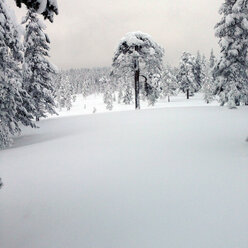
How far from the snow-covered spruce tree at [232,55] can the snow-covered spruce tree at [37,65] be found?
1497cm

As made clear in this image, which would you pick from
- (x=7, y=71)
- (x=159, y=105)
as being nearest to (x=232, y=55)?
(x=7, y=71)

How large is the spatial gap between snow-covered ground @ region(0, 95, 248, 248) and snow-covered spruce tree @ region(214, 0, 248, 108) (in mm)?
14957

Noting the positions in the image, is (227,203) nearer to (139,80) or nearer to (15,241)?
(15,241)

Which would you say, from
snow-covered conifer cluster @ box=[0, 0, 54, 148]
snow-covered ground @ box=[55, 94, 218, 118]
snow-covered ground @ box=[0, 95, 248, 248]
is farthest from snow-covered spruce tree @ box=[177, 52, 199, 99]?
snow-covered ground @ box=[0, 95, 248, 248]

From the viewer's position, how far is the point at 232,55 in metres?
23.0

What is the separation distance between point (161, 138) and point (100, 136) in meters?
3.03

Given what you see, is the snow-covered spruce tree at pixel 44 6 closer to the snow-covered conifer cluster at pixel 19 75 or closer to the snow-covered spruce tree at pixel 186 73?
the snow-covered conifer cluster at pixel 19 75

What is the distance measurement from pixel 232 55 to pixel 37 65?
16696 mm

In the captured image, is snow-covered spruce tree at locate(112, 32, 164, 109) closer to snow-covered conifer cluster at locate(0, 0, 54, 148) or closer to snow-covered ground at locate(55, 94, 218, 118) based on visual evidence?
snow-covered conifer cluster at locate(0, 0, 54, 148)

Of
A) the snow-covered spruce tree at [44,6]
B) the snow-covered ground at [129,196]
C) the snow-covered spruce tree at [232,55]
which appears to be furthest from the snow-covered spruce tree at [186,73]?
the snow-covered spruce tree at [44,6]

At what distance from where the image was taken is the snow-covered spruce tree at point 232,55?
22.4 metres

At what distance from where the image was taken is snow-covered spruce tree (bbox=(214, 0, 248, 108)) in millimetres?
22375

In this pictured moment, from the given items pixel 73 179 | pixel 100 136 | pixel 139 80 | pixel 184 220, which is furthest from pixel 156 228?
pixel 139 80

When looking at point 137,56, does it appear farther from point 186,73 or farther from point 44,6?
point 186,73
